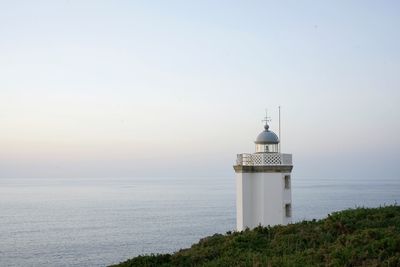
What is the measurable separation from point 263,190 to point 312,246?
9.22 metres

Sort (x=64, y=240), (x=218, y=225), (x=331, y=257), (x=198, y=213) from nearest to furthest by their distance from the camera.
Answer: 1. (x=331, y=257)
2. (x=64, y=240)
3. (x=218, y=225)
4. (x=198, y=213)

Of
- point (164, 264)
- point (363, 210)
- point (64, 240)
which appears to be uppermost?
point (363, 210)

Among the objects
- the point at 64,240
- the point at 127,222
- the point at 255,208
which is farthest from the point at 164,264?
the point at 127,222

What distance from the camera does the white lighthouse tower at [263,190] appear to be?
2180 centimetres

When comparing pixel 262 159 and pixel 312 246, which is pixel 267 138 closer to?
pixel 262 159

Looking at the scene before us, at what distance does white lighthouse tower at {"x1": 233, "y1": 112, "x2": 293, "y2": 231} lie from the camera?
71.5 ft

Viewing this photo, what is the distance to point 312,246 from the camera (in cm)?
1284

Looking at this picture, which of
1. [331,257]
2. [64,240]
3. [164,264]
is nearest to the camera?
[331,257]

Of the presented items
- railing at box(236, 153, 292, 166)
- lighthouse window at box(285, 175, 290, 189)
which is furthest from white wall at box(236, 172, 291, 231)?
railing at box(236, 153, 292, 166)

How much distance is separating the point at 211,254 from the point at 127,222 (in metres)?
56.9

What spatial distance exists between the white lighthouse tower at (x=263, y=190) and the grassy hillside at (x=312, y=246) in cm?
616

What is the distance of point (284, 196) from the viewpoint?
21.9 meters

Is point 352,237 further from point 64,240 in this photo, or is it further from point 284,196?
point 64,240

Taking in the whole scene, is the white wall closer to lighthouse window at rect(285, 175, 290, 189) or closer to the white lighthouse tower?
the white lighthouse tower
